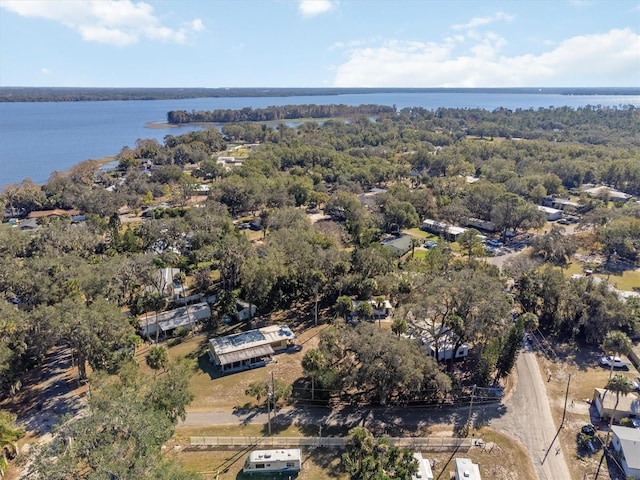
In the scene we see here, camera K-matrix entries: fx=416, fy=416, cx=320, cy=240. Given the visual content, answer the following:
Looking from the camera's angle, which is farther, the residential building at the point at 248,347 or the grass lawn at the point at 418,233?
the grass lawn at the point at 418,233

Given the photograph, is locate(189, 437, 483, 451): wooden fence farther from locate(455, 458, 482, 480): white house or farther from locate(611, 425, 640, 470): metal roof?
locate(611, 425, 640, 470): metal roof

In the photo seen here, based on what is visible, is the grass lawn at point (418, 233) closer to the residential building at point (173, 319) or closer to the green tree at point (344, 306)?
the green tree at point (344, 306)

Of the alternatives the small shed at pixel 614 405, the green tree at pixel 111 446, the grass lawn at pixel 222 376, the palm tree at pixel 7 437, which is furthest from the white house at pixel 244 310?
the small shed at pixel 614 405

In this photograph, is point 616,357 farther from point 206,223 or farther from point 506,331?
point 206,223

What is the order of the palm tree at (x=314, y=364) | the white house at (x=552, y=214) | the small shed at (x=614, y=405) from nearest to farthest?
1. the small shed at (x=614, y=405)
2. the palm tree at (x=314, y=364)
3. the white house at (x=552, y=214)

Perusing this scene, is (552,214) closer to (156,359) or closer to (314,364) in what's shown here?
(314,364)

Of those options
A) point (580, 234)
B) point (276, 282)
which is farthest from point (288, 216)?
point (580, 234)

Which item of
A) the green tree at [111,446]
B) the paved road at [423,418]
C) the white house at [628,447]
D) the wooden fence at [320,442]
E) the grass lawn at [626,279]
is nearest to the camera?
the green tree at [111,446]

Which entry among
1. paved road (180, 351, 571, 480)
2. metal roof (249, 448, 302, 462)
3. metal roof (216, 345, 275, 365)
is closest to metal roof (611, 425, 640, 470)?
paved road (180, 351, 571, 480)
